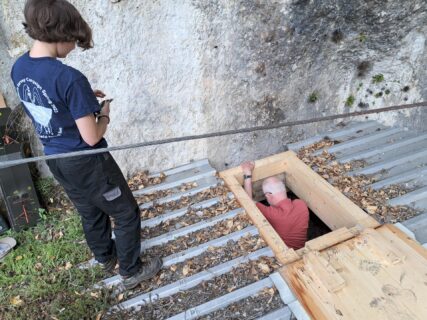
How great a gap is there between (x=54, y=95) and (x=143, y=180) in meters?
2.04

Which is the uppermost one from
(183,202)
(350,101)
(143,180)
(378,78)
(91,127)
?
(91,127)

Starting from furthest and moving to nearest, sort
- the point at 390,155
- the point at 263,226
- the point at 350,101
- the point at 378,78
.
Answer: the point at 350,101
the point at 378,78
the point at 390,155
the point at 263,226

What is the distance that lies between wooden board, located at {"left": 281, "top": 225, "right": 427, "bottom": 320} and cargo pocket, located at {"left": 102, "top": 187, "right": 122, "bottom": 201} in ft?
4.56

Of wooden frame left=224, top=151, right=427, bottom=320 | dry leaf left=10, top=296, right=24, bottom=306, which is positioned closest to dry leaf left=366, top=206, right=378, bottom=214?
wooden frame left=224, top=151, right=427, bottom=320

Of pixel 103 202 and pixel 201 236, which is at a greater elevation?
pixel 103 202

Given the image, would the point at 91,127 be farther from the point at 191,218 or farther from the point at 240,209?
the point at 240,209

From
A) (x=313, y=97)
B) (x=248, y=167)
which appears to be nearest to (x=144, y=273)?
(x=248, y=167)

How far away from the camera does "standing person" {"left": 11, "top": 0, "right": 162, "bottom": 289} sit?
6.62 ft

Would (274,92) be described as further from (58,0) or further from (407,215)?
(58,0)

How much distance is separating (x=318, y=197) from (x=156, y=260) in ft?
5.95

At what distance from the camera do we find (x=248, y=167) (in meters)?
4.26

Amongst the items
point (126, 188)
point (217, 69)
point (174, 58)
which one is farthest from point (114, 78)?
point (126, 188)

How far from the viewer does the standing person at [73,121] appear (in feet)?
6.62

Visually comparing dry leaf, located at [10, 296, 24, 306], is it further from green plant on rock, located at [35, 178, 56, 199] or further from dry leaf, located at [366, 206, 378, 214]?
dry leaf, located at [366, 206, 378, 214]
